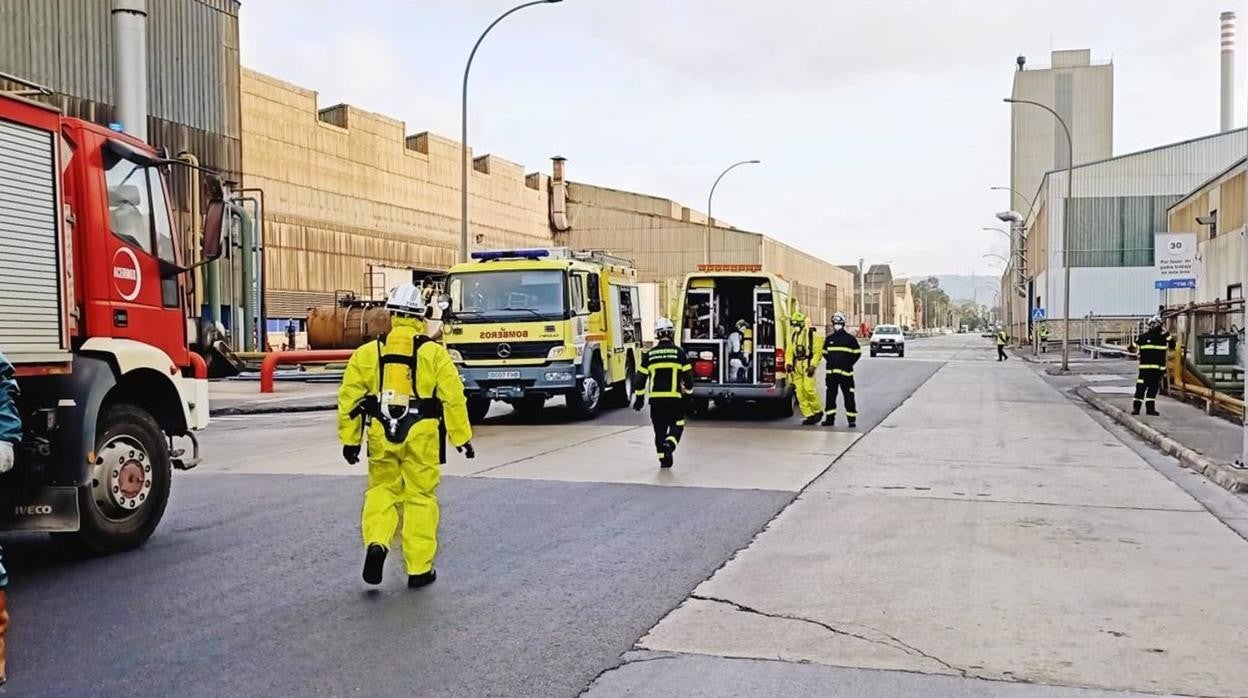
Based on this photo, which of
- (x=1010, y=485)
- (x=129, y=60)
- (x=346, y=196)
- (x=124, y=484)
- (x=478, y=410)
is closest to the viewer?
(x=124, y=484)

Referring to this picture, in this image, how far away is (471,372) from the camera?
55.3 ft

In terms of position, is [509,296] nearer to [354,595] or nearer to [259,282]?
[354,595]

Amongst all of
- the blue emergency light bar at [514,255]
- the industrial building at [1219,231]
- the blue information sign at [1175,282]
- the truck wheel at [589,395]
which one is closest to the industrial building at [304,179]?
the blue emergency light bar at [514,255]

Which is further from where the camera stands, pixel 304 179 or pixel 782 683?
pixel 304 179

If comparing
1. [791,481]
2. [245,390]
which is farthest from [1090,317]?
[791,481]

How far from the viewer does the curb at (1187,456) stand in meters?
11.0

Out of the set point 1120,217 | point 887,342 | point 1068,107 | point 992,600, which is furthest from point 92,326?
point 1068,107

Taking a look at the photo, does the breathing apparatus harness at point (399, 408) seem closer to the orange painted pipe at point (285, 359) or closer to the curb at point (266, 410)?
the curb at point (266, 410)

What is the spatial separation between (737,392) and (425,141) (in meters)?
37.3

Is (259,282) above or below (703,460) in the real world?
above

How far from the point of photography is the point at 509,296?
55.7 feet

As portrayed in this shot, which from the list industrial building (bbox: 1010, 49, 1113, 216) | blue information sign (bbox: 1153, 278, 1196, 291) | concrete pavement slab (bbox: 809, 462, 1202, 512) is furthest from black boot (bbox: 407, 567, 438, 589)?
industrial building (bbox: 1010, 49, 1113, 216)

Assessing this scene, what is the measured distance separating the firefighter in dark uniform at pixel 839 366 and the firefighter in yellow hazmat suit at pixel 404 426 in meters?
11.0

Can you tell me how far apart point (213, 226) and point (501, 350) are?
9258mm
